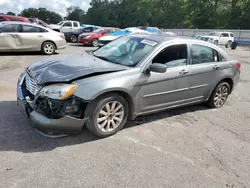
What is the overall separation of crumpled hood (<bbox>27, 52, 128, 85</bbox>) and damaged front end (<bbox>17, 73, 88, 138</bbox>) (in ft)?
0.44

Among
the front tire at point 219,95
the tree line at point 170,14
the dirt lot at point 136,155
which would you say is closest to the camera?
the dirt lot at point 136,155

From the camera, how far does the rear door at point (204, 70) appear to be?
14.6ft

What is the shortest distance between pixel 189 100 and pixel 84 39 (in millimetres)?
13108

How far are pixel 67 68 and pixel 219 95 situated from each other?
3.42 m

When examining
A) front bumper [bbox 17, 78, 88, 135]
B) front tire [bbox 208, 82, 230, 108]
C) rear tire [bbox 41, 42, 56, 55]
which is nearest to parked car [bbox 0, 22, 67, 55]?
rear tire [bbox 41, 42, 56, 55]

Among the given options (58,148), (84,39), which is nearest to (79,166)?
(58,148)

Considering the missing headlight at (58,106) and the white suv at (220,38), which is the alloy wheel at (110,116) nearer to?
the missing headlight at (58,106)

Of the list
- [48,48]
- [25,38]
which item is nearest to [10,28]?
[25,38]

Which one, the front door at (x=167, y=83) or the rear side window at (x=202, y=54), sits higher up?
the rear side window at (x=202, y=54)

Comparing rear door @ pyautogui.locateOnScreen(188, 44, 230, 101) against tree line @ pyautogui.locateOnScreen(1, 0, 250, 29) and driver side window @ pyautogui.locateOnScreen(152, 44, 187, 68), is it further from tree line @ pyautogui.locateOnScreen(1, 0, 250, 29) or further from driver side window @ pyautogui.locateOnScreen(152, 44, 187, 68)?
tree line @ pyautogui.locateOnScreen(1, 0, 250, 29)

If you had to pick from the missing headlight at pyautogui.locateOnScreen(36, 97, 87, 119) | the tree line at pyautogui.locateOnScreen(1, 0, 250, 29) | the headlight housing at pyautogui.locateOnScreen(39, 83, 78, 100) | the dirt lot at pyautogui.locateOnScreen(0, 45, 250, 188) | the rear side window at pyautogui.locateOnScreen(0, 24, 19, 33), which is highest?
the tree line at pyautogui.locateOnScreen(1, 0, 250, 29)

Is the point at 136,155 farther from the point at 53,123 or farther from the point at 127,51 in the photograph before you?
the point at 127,51

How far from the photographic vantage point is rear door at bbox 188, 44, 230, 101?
445 cm

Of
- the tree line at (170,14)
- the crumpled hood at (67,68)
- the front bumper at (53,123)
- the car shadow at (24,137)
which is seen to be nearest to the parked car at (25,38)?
the car shadow at (24,137)
